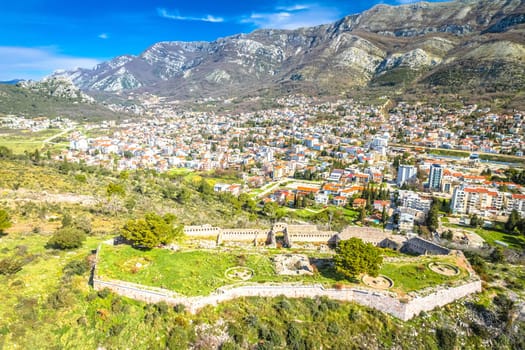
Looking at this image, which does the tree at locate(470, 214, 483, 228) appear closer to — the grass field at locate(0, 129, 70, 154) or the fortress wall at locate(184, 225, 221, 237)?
the fortress wall at locate(184, 225, 221, 237)

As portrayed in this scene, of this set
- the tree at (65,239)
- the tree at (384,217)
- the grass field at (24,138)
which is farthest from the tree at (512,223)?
the grass field at (24,138)

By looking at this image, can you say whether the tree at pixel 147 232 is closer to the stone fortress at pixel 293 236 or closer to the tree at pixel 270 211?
the stone fortress at pixel 293 236

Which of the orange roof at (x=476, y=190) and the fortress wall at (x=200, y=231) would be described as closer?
the fortress wall at (x=200, y=231)

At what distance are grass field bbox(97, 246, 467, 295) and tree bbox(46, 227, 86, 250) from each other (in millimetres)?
2772

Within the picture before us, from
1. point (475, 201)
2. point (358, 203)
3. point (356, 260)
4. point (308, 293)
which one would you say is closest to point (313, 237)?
point (356, 260)

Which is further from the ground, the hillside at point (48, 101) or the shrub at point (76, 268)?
the hillside at point (48, 101)

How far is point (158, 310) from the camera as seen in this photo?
677 inches

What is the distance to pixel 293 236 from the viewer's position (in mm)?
30500

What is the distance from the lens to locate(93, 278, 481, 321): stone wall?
1761 cm

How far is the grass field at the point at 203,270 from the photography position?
1889 cm

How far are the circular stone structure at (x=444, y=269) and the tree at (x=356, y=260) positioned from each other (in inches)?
176

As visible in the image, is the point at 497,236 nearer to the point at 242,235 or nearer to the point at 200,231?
the point at 242,235

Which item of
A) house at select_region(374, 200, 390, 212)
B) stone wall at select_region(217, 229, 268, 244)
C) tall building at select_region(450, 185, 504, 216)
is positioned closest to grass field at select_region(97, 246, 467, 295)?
stone wall at select_region(217, 229, 268, 244)

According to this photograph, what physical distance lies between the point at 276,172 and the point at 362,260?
50.8 metres
